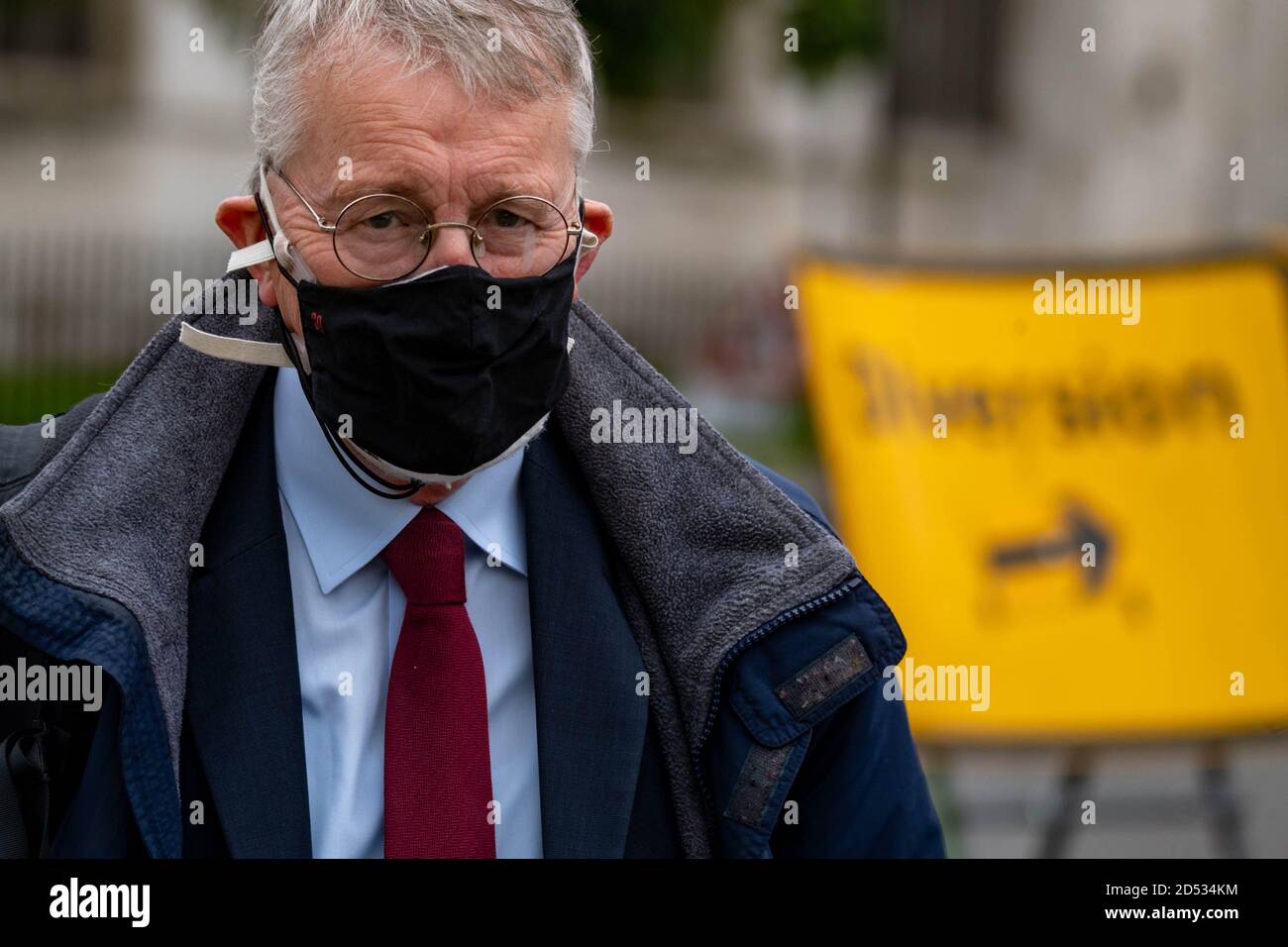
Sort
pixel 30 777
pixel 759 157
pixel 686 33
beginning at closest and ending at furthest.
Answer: pixel 30 777, pixel 686 33, pixel 759 157

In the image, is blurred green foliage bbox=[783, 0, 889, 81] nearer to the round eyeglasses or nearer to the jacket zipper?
the round eyeglasses

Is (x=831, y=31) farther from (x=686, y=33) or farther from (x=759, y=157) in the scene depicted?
(x=759, y=157)

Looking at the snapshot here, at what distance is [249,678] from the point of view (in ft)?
6.78

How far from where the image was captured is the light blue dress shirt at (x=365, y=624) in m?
2.10

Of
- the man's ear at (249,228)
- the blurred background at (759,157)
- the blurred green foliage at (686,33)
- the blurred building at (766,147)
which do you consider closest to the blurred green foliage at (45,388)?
the blurred background at (759,157)

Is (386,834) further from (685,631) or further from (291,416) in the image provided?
(291,416)

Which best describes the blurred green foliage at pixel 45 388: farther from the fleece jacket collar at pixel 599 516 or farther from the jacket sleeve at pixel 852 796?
the jacket sleeve at pixel 852 796

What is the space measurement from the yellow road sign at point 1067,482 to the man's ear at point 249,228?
9.05 ft

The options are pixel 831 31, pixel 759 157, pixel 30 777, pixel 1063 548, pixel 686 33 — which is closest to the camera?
pixel 30 777

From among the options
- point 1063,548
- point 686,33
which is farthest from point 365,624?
point 686,33

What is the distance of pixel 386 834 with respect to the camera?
2.04 meters

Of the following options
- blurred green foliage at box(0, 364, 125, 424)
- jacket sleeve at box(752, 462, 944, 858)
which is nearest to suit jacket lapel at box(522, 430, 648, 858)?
jacket sleeve at box(752, 462, 944, 858)

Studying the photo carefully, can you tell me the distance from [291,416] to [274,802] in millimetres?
584

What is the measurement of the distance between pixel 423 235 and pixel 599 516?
49 cm
